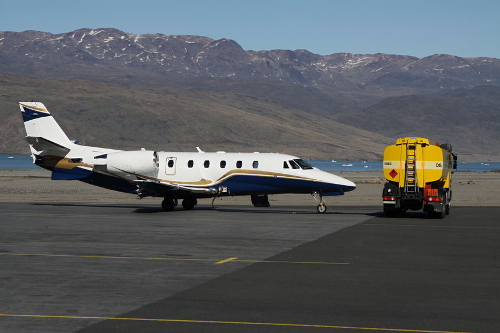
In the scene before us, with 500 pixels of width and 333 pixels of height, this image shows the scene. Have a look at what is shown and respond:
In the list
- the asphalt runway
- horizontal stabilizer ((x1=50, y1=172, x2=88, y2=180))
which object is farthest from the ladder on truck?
horizontal stabilizer ((x1=50, y1=172, x2=88, y2=180))

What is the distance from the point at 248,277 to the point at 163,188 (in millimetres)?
20242

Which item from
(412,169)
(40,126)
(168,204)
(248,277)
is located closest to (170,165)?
(168,204)

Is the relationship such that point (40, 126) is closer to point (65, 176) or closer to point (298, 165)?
point (65, 176)

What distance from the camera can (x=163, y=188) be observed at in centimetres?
3591

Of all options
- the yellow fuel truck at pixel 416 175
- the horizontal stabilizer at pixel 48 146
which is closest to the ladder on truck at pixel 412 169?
the yellow fuel truck at pixel 416 175

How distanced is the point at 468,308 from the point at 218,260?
7.37 meters

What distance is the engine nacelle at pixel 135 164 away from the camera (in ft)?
121

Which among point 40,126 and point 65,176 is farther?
point 40,126

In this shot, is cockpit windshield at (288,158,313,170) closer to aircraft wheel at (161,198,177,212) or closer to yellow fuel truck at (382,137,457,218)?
yellow fuel truck at (382,137,457,218)

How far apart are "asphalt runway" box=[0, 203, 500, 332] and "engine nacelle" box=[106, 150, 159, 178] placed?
8020mm

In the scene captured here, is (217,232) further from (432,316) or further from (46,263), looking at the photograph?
(432,316)

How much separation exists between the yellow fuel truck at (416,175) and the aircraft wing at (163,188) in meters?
8.77

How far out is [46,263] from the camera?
59.0ft

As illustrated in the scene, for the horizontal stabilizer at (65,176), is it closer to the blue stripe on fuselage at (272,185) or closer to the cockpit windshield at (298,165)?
the blue stripe on fuselage at (272,185)
